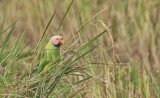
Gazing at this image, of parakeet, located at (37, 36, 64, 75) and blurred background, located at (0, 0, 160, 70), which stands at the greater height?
blurred background, located at (0, 0, 160, 70)

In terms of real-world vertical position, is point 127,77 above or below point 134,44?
below

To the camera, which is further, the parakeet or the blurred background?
the blurred background

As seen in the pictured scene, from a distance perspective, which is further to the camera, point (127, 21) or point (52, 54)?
point (127, 21)

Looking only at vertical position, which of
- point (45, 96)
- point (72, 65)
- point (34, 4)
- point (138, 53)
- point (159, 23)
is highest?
point (34, 4)

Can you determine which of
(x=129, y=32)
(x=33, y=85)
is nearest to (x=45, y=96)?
(x=33, y=85)

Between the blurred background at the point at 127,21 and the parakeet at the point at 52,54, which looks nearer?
the parakeet at the point at 52,54

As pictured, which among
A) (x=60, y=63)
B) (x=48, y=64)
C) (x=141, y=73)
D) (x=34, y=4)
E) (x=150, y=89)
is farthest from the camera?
(x=34, y=4)

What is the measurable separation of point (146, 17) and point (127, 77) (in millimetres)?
1433

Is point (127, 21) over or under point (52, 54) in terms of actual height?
over

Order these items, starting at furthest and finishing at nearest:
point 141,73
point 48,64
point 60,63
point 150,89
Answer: point 141,73 → point 150,89 → point 48,64 → point 60,63

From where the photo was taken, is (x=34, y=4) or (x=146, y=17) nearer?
(x=146, y=17)

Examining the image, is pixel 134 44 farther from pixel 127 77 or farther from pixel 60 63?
pixel 60 63

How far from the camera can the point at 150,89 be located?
2736 mm

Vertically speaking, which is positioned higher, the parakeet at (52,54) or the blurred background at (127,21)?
the blurred background at (127,21)
